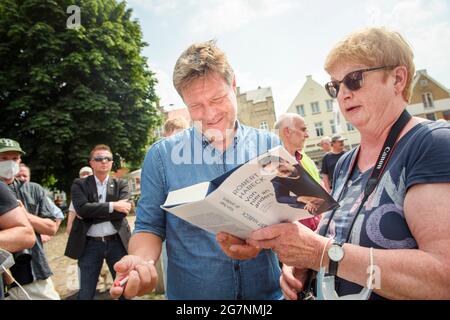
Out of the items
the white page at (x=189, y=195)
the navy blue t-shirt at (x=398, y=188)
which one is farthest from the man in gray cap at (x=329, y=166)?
the white page at (x=189, y=195)

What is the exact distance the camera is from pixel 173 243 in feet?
5.57

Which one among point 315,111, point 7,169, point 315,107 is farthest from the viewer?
point 315,107

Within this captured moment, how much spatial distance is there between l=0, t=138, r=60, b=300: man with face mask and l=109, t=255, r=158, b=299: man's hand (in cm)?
269

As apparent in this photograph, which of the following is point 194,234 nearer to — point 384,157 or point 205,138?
point 205,138

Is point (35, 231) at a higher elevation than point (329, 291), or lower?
higher

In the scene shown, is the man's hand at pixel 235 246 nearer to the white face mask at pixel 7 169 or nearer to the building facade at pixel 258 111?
the white face mask at pixel 7 169

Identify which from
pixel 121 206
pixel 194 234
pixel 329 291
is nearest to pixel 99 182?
pixel 121 206

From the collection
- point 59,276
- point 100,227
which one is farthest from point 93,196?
point 59,276

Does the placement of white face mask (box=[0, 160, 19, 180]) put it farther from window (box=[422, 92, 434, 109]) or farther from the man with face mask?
window (box=[422, 92, 434, 109])

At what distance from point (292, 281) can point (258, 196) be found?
2.43 feet

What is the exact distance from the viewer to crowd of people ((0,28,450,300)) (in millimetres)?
1121

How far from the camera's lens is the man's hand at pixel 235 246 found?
4.36ft

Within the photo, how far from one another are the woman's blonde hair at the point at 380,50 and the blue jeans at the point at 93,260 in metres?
3.82

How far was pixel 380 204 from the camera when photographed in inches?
49.8
